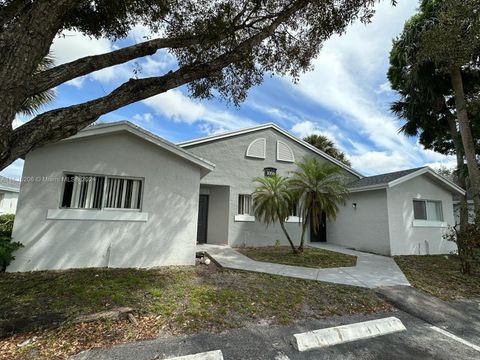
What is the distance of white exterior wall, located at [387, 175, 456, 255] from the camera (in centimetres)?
1152

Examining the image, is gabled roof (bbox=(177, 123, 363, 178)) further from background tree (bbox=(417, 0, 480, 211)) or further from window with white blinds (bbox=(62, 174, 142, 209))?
background tree (bbox=(417, 0, 480, 211))

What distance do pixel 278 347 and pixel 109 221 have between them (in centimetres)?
596

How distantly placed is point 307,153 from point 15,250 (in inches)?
538

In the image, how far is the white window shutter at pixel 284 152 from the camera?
14.3m

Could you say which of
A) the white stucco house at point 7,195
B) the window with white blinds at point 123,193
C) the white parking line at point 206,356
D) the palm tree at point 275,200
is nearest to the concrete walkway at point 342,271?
the palm tree at point 275,200

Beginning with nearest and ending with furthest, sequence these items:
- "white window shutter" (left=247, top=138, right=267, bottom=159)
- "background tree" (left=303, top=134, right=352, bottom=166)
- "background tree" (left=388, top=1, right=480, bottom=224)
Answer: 1. "background tree" (left=388, top=1, right=480, bottom=224)
2. "white window shutter" (left=247, top=138, right=267, bottom=159)
3. "background tree" (left=303, top=134, right=352, bottom=166)

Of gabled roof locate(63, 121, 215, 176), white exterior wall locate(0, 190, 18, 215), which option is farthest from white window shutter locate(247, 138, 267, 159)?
white exterior wall locate(0, 190, 18, 215)

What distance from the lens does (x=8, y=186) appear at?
18.1m

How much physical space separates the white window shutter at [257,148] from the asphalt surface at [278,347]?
10196mm

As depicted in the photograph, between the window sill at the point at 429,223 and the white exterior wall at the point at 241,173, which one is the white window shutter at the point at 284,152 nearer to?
the white exterior wall at the point at 241,173

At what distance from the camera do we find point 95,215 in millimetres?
7250

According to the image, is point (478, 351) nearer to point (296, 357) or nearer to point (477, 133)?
point (296, 357)

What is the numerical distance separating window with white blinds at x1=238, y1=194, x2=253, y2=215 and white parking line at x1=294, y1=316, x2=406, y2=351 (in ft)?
29.1

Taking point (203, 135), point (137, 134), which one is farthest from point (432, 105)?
point (137, 134)
